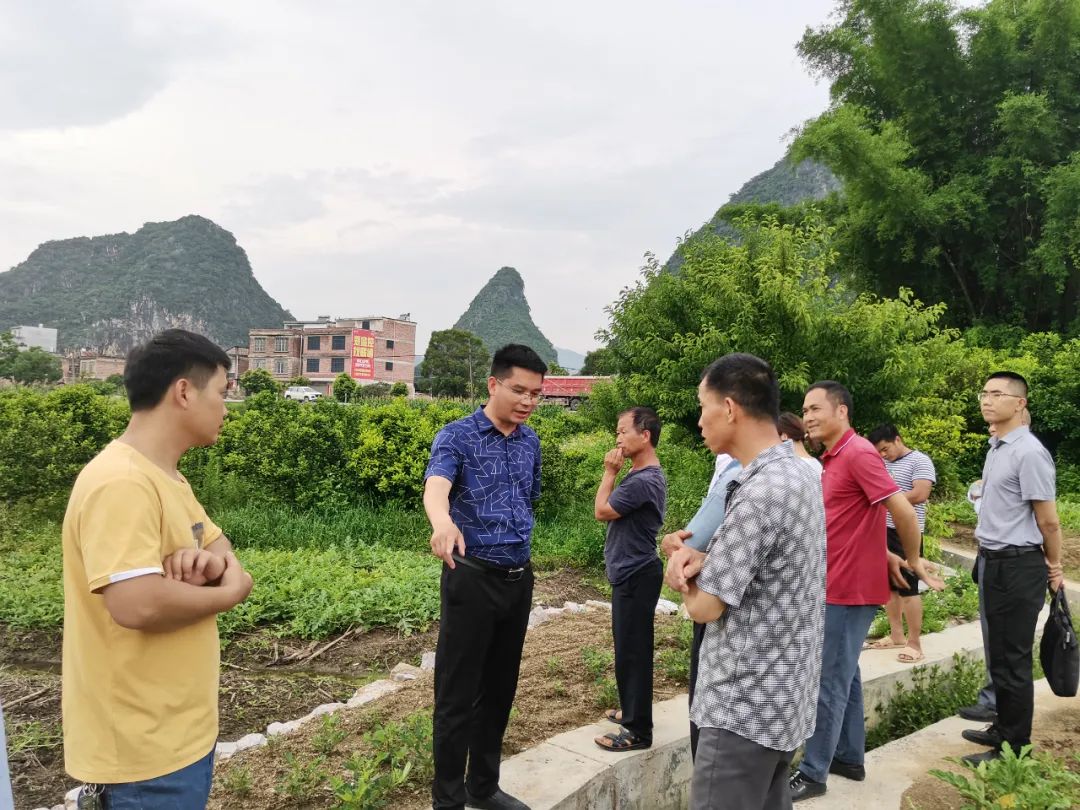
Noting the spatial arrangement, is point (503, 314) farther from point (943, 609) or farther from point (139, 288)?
point (943, 609)

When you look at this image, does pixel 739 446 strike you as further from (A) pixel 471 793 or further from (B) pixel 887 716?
(B) pixel 887 716

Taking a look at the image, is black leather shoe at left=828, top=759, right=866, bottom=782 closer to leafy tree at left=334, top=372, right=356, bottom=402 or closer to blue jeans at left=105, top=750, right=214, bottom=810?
blue jeans at left=105, top=750, right=214, bottom=810

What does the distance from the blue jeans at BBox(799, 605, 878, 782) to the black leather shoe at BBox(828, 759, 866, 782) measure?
0.13 meters

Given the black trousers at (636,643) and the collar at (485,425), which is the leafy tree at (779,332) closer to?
the black trousers at (636,643)

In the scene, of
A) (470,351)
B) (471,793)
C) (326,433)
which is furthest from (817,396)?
(470,351)

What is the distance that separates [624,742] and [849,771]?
1.03 m

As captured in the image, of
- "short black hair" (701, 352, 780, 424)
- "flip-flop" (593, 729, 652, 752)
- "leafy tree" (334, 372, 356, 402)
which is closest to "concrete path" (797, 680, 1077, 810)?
"flip-flop" (593, 729, 652, 752)

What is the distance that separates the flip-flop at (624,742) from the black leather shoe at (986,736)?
170 cm

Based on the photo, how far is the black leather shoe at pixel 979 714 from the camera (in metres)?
3.96

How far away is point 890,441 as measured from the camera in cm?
551

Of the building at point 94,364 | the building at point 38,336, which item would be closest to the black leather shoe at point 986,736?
the building at point 94,364

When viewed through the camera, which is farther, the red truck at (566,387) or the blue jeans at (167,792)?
the red truck at (566,387)

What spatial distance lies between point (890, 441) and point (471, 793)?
4.07m

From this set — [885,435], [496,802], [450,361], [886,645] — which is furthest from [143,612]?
[450,361]
